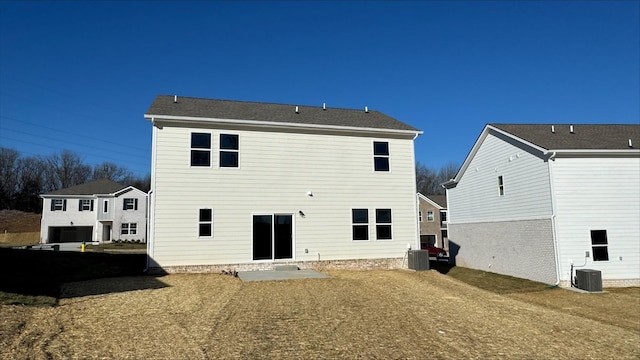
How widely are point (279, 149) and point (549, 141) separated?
12069mm

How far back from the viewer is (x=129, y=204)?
4138 centimetres

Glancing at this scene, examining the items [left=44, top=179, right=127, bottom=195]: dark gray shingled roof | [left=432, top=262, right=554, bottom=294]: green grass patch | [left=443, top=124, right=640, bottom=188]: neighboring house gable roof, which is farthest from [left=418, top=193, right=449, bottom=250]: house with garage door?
[left=44, top=179, right=127, bottom=195]: dark gray shingled roof

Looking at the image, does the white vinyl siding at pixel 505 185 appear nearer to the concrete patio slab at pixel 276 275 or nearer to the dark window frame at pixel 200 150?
the concrete patio slab at pixel 276 275

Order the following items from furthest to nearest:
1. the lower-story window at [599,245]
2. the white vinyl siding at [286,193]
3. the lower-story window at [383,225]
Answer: the lower-story window at [383,225] → the lower-story window at [599,245] → the white vinyl siding at [286,193]

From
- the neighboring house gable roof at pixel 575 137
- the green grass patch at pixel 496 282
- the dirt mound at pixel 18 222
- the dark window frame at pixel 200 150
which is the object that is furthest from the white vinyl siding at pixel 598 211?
the dirt mound at pixel 18 222

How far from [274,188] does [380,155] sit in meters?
4.92

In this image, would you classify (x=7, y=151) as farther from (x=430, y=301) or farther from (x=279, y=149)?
(x=430, y=301)

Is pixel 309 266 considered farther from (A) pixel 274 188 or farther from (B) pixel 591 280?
(B) pixel 591 280

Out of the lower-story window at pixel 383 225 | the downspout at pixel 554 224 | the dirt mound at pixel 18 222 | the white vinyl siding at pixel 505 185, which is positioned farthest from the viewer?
the dirt mound at pixel 18 222

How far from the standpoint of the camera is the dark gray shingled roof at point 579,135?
16.9 m

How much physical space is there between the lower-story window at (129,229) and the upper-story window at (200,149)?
1231 inches

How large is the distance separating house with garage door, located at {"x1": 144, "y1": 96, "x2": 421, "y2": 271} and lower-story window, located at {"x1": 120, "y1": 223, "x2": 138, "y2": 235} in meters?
29.3

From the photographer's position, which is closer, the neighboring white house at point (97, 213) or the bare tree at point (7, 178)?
the neighboring white house at point (97, 213)

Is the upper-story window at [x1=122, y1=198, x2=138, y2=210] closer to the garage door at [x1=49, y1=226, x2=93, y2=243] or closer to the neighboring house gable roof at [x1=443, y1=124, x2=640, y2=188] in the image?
the garage door at [x1=49, y1=226, x2=93, y2=243]
